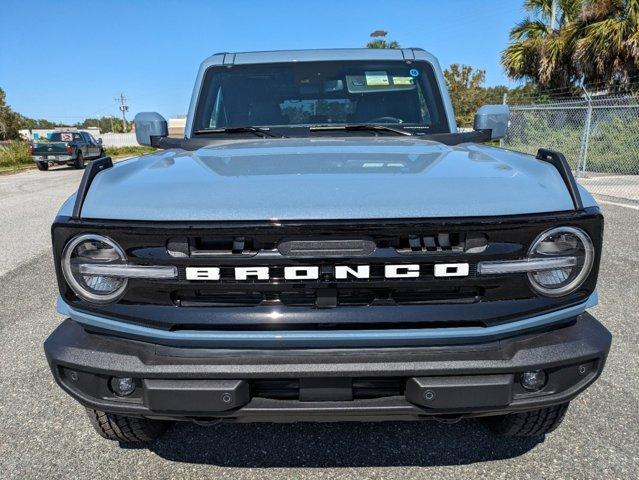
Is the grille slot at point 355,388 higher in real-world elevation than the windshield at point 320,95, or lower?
lower

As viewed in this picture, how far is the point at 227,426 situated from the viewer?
2.66 m

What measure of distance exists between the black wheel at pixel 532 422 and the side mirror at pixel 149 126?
2653mm

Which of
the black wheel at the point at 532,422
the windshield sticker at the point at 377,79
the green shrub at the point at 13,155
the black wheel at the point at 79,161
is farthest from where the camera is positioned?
the green shrub at the point at 13,155

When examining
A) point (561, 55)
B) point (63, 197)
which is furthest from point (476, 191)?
point (561, 55)

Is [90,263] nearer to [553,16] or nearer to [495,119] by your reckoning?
[495,119]

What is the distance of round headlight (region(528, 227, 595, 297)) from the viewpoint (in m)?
1.78

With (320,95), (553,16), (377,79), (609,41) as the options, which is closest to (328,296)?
(320,95)

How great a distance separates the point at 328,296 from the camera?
175cm

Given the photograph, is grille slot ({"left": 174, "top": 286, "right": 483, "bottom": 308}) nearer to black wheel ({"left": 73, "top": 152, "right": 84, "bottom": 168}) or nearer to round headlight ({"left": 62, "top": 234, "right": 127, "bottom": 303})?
round headlight ({"left": 62, "top": 234, "right": 127, "bottom": 303})

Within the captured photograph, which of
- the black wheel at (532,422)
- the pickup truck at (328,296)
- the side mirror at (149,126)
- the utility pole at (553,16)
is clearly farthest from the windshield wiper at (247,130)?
the utility pole at (553,16)

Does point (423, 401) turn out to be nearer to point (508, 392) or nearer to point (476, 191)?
point (508, 392)

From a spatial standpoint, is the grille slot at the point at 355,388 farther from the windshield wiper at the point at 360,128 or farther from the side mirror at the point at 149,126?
the side mirror at the point at 149,126

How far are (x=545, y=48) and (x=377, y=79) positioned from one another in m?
15.2

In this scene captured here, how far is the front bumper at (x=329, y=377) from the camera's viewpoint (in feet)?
5.66
